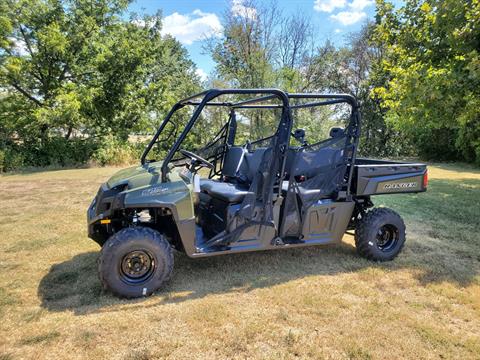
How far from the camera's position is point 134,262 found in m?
3.37

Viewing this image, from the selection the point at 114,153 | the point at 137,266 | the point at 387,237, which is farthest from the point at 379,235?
the point at 114,153

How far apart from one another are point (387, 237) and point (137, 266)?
A: 9.43 feet

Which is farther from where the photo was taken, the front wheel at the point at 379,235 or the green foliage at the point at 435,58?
the green foliage at the point at 435,58

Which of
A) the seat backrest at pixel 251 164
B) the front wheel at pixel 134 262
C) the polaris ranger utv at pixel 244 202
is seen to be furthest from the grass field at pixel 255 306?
the seat backrest at pixel 251 164

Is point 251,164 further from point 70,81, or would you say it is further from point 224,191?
point 70,81

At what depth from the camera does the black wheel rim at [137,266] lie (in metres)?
3.33

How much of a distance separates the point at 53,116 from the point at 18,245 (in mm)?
11666

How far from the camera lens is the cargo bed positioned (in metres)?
4.22

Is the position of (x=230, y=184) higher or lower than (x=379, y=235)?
higher

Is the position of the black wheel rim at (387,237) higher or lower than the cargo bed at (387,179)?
lower

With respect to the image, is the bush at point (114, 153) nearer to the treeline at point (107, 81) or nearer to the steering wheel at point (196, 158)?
the treeline at point (107, 81)

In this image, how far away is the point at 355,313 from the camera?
123 inches

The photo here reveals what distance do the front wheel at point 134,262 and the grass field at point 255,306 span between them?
14 centimetres

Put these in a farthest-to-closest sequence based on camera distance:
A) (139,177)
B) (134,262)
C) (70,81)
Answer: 1. (70,81)
2. (139,177)
3. (134,262)
